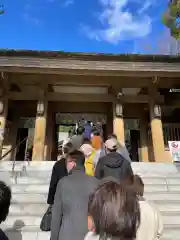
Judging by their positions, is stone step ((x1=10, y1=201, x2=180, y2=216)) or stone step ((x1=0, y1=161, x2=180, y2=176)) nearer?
stone step ((x1=10, y1=201, x2=180, y2=216))

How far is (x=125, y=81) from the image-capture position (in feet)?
34.0

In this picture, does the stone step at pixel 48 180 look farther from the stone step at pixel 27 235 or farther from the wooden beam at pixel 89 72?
the wooden beam at pixel 89 72

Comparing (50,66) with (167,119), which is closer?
(50,66)

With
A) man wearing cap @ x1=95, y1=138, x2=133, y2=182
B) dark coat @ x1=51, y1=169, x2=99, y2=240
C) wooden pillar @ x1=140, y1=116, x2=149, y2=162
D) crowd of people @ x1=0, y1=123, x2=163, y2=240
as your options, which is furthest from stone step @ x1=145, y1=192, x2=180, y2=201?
wooden pillar @ x1=140, y1=116, x2=149, y2=162

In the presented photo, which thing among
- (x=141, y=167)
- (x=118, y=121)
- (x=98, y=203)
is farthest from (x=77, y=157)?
(x=118, y=121)

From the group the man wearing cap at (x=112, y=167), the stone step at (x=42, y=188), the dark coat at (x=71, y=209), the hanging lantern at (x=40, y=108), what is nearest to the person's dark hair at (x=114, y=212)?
the dark coat at (x=71, y=209)

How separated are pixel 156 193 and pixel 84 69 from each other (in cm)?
597

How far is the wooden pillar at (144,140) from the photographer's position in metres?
11.9

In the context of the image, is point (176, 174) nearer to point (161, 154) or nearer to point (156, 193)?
point (156, 193)

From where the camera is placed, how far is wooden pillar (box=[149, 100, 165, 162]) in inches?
372

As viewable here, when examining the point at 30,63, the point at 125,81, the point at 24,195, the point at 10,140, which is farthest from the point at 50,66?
the point at 24,195

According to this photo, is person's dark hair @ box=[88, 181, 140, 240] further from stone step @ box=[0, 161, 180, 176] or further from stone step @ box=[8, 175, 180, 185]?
stone step @ box=[0, 161, 180, 176]

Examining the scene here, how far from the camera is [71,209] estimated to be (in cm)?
221

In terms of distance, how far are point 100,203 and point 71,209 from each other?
1054 millimetres
